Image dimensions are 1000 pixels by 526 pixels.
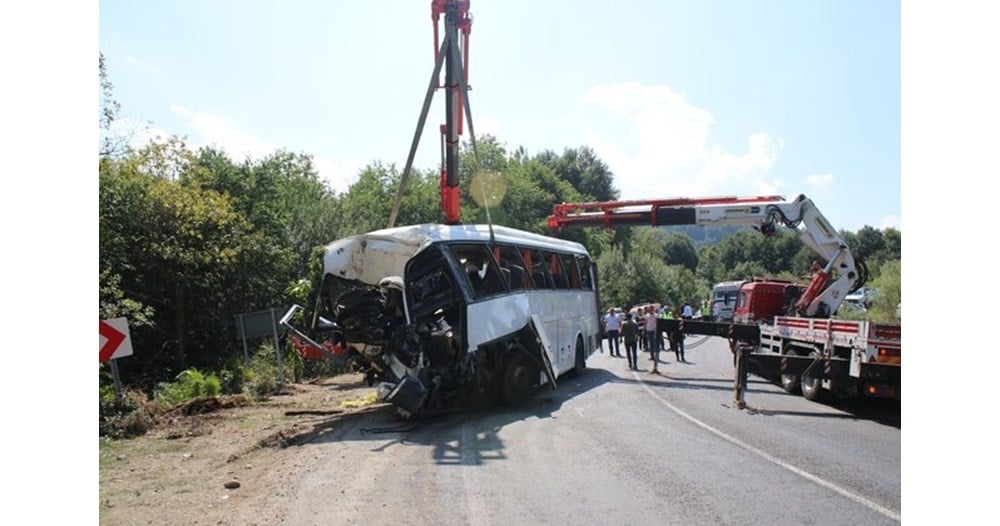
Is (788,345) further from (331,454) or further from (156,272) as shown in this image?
(156,272)

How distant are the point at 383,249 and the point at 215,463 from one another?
3.90 meters

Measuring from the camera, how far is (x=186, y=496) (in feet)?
21.8

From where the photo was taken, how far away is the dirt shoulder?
6.13 meters

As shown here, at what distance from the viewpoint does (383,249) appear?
10.6 m

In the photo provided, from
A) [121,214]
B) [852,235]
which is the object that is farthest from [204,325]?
[852,235]

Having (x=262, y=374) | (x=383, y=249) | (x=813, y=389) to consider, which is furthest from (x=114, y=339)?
(x=813, y=389)

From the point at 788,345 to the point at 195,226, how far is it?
621 inches

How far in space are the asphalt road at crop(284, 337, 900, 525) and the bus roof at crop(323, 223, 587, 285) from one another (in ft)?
7.56

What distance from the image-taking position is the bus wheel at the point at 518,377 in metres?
11.5

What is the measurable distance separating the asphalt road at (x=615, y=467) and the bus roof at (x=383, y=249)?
7.56 feet

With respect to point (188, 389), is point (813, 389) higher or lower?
higher

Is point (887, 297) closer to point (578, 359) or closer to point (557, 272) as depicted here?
point (578, 359)

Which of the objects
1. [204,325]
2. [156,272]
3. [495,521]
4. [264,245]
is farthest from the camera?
[264,245]

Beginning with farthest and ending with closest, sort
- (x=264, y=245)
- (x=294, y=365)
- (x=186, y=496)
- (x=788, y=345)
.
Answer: (x=264, y=245)
(x=294, y=365)
(x=788, y=345)
(x=186, y=496)
